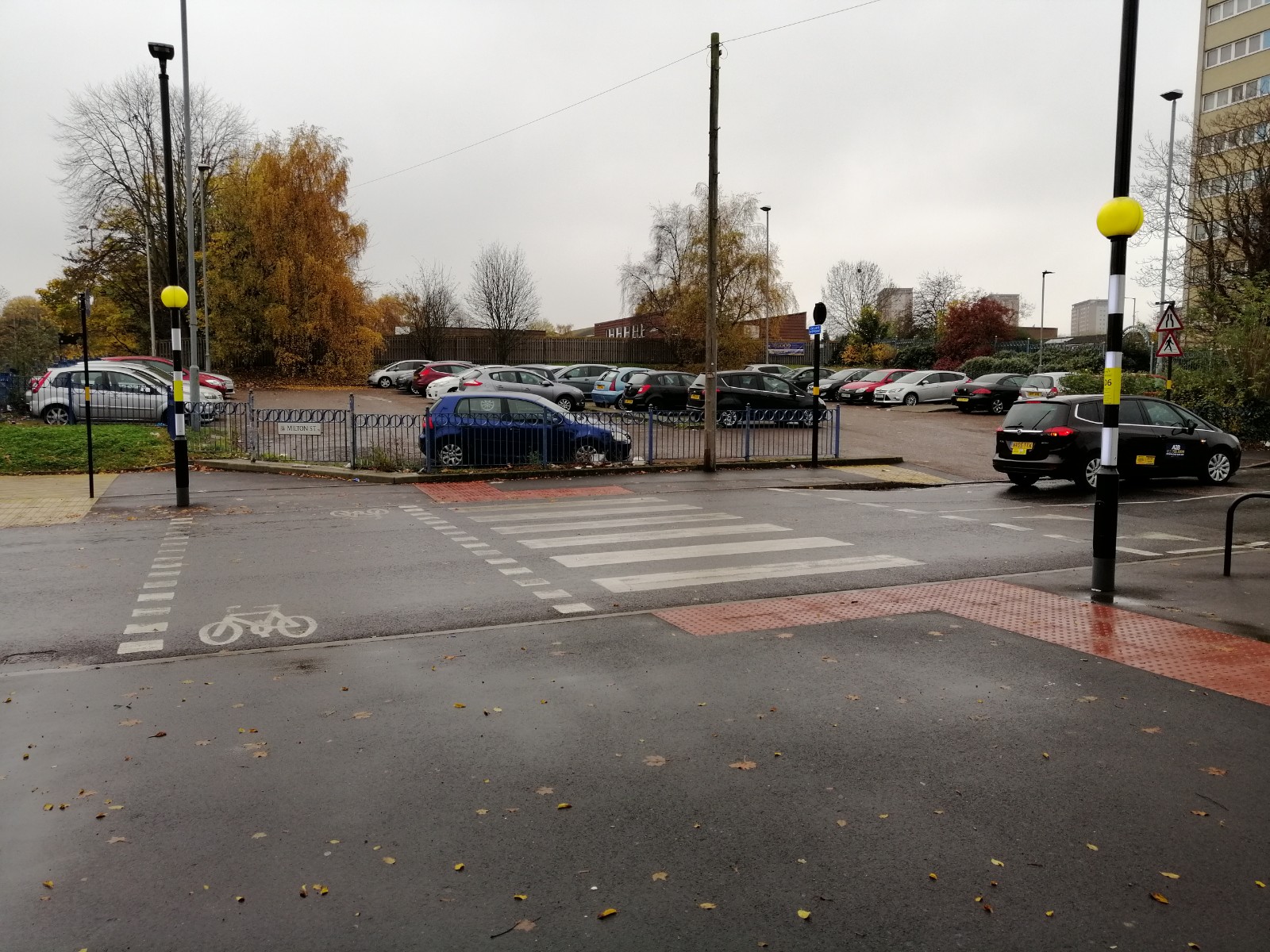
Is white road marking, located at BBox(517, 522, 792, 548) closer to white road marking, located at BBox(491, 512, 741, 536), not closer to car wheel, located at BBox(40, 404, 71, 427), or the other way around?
white road marking, located at BBox(491, 512, 741, 536)

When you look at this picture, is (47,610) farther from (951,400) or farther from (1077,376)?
(951,400)

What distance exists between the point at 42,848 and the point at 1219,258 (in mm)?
41529

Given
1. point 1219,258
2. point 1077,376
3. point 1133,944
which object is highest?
point 1219,258

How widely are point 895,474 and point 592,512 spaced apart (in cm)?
897

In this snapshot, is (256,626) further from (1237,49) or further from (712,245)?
(1237,49)

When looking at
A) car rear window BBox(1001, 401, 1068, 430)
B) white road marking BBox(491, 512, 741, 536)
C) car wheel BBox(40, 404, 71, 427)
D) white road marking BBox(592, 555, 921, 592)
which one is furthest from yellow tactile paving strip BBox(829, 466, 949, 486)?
car wheel BBox(40, 404, 71, 427)

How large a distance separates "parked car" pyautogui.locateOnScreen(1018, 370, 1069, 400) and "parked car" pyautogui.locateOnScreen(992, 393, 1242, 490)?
53.3ft

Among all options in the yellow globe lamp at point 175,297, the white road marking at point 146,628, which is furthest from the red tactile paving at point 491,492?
the white road marking at point 146,628

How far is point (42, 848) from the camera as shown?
4.34m

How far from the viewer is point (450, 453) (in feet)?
63.0

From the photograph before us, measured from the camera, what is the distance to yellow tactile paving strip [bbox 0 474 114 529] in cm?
1395

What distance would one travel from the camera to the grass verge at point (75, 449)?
18.9 m

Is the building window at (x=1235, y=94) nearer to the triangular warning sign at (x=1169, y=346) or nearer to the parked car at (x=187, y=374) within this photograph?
the triangular warning sign at (x=1169, y=346)

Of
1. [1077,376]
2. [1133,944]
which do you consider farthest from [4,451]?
[1077,376]
